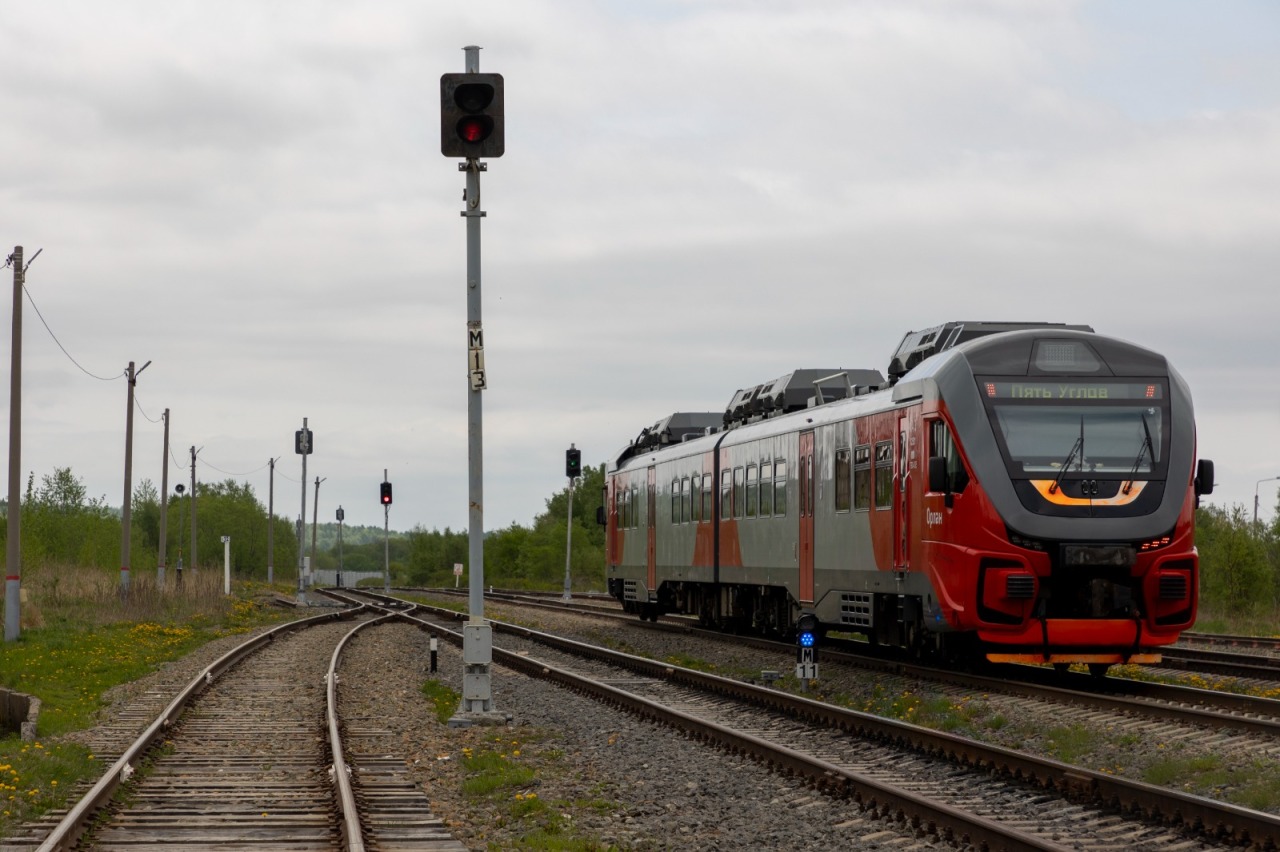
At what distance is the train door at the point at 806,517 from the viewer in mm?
23875

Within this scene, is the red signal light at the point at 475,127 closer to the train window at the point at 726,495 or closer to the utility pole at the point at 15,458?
the train window at the point at 726,495

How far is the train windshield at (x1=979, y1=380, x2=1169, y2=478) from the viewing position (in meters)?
17.2

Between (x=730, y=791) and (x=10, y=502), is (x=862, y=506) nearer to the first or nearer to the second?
(x=730, y=791)

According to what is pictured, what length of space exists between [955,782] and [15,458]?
81.8 feet

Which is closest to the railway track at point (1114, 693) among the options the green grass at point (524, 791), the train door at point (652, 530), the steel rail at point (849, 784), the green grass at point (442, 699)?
the steel rail at point (849, 784)

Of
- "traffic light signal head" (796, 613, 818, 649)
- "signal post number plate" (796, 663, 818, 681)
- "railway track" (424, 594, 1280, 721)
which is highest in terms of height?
"traffic light signal head" (796, 613, 818, 649)

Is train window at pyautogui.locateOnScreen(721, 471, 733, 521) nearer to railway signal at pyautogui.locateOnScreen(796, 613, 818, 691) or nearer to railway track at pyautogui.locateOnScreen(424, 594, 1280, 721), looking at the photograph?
railway track at pyautogui.locateOnScreen(424, 594, 1280, 721)

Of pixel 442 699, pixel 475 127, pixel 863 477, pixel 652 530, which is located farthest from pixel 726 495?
pixel 475 127

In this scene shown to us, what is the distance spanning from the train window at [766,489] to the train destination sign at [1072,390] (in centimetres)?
879

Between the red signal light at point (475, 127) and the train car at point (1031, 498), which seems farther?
the train car at point (1031, 498)

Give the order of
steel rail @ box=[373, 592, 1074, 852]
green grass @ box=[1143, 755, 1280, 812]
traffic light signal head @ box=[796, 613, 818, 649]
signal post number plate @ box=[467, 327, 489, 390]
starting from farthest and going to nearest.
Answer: traffic light signal head @ box=[796, 613, 818, 649], signal post number plate @ box=[467, 327, 489, 390], green grass @ box=[1143, 755, 1280, 812], steel rail @ box=[373, 592, 1074, 852]

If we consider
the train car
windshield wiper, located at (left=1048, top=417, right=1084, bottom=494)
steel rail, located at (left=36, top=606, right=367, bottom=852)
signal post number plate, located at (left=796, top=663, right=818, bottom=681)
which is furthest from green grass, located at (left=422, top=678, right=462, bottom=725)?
windshield wiper, located at (left=1048, top=417, right=1084, bottom=494)

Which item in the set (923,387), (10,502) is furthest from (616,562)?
(923,387)

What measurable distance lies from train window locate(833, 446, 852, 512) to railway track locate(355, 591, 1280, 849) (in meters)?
4.47
